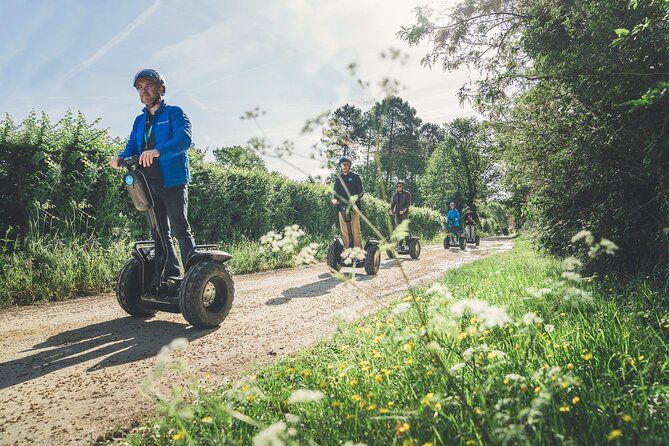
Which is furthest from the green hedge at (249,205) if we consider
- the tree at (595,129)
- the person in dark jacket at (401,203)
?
the tree at (595,129)

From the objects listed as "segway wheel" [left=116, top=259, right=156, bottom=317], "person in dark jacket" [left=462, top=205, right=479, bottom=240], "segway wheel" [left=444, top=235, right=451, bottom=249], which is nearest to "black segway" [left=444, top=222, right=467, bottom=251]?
"segway wheel" [left=444, top=235, right=451, bottom=249]

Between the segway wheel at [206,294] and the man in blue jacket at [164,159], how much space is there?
1.18 feet

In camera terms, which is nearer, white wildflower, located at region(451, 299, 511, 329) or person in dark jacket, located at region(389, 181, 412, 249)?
white wildflower, located at region(451, 299, 511, 329)

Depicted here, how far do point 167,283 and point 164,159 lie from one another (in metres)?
1.20

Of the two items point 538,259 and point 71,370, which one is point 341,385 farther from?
point 538,259

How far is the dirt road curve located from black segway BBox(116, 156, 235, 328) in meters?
0.18

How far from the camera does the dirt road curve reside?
2.09 meters

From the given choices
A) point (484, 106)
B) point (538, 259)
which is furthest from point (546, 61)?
point (538, 259)

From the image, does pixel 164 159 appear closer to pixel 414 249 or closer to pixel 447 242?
pixel 414 249

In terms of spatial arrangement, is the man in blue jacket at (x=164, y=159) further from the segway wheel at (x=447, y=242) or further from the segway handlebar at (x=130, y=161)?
the segway wheel at (x=447, y=242)

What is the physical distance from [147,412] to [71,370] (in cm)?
99

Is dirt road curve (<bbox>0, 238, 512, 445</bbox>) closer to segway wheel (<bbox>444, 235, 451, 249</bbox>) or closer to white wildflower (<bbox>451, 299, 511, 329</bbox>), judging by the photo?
white wildflower (<bbox>451, 299, 511, 329</bbox>)

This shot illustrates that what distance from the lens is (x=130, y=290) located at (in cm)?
401

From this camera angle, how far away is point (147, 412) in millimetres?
2160
